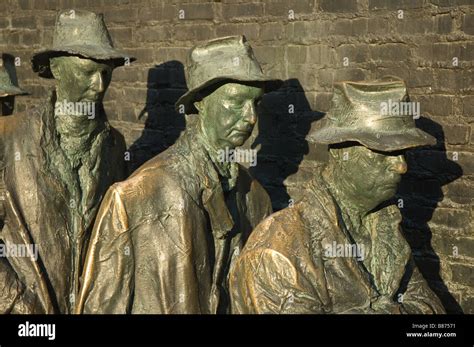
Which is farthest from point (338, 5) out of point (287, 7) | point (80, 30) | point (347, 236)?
point (347, 236)

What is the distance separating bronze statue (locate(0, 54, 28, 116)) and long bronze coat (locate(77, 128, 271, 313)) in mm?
2696

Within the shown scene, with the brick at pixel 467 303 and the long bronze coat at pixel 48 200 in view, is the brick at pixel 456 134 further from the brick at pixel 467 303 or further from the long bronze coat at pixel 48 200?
the long bronze coat at pixel 48 200

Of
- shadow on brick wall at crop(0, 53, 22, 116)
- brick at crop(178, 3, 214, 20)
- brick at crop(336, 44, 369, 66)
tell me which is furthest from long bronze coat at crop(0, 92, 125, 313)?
brick at crop(178, 3, 214, 20)

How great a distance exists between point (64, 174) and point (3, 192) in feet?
1.36

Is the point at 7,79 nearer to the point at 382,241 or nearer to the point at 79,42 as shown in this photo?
the point at 79,42

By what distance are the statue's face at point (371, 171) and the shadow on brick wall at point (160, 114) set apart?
5.56m

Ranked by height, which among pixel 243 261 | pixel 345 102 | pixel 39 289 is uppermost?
pixel 345 102

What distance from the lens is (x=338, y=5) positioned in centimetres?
992

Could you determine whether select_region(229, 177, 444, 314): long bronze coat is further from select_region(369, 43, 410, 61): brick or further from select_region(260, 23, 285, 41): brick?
select_region(260, 23, 285, 41): brick

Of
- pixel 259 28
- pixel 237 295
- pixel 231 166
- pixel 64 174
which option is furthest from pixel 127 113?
pixel 237 295

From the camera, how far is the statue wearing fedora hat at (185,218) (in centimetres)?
701

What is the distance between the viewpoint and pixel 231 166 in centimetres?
732

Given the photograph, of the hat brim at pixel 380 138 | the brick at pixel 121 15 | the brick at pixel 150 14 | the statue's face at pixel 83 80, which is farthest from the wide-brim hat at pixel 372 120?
the brick at pixel 121 15
